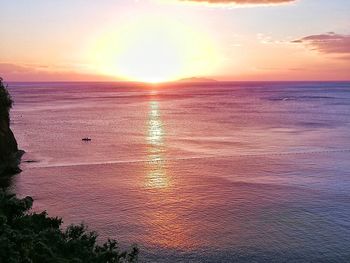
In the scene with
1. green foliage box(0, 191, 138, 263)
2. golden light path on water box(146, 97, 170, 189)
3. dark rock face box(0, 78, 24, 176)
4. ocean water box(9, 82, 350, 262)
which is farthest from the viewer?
dark rock face box(0, 78, 24, 176)

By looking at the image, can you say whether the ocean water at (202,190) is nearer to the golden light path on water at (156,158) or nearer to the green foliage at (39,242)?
the golden light path on water at (156,158)

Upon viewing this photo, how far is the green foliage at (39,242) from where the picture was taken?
20.2 metres

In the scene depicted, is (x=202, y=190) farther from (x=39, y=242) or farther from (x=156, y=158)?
(x=39, y=242)

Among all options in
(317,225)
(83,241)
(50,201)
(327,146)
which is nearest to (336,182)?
(317,225)

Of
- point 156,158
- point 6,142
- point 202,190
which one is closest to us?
point 202,190

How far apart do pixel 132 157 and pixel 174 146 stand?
1309 centimetres

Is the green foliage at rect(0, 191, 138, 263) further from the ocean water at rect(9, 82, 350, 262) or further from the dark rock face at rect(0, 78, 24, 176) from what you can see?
the dark rock face at rect(0, 78, 24, 176)

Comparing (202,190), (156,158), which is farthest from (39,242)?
(156,158)

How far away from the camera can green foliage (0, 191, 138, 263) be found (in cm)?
2023

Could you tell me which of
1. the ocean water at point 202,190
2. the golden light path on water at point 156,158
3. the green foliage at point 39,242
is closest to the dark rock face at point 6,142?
the ocean water at point 202,190

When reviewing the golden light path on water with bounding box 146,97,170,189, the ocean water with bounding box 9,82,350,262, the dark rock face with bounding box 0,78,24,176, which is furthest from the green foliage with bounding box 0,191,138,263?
the dark rock face with bounding box 0,78,24,176

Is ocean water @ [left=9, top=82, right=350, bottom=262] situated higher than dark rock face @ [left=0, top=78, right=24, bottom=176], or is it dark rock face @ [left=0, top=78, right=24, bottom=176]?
dark rock face @ [left=0, top=78, right=24, bottom=176]

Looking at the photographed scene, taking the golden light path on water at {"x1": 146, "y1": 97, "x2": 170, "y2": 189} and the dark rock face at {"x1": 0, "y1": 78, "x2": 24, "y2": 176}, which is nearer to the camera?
the golden light path on water at {"x1": 146, "y1": 97, "x2": 170, "y2": 189}

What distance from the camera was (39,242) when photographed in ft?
72.9
